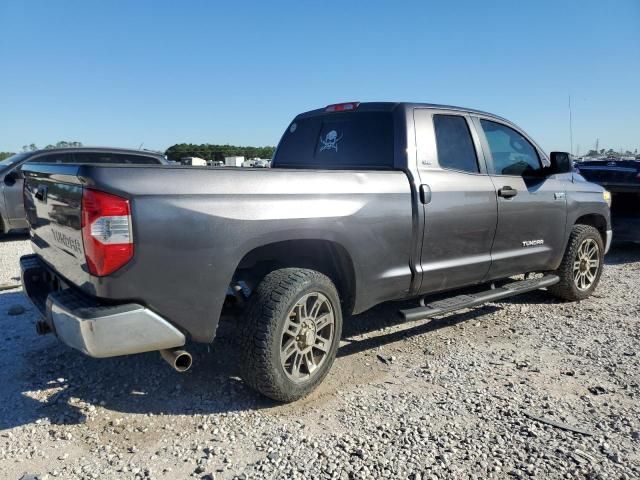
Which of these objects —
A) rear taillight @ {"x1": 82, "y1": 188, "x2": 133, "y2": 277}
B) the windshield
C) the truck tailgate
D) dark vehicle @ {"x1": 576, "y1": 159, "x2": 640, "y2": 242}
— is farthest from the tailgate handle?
dark vehicle @ {"x1": 576, "y1": 159, "x2": 640, "y2": 242}

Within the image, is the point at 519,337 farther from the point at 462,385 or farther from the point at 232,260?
the point at 232,260

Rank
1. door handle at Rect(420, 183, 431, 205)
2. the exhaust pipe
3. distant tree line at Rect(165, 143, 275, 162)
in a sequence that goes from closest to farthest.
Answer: the exhaust pipe, door handle at Rect(420, 183, 431, 205), distant tree line at Rect(165, 143, 275, 162)

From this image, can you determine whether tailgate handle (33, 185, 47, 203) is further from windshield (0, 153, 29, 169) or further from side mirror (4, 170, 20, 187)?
windshield (0, 153, 29, 169)

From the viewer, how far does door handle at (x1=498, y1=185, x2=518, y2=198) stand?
14.7 ft

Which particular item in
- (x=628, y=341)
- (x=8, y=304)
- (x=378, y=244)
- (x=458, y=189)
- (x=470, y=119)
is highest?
(x=470, y=119)

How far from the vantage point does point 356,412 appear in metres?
3.15

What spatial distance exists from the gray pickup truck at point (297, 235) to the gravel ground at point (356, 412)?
1.28 feet

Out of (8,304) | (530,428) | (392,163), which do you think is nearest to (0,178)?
(8,304)

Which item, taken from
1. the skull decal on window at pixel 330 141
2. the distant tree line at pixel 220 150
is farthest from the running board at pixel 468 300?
the distant tree line at pixel 220 150

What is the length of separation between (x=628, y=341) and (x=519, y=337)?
90cm

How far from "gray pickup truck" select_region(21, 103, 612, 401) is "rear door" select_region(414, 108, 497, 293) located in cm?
1

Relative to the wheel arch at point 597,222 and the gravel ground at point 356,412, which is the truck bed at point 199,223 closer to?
the gravel ground at point 356,412

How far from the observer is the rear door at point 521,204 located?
456 cm

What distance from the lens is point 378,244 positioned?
11.6 ft
